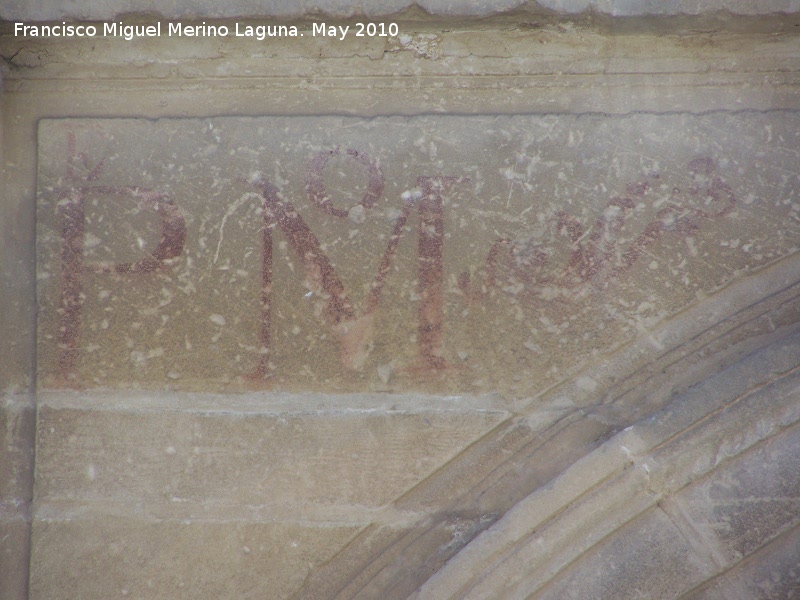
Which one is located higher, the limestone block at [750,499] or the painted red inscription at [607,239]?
the painted red inscription at [607,239]

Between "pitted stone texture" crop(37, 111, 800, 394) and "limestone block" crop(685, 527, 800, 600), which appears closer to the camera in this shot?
"limestone block" crop(685, 527, 800, 600)

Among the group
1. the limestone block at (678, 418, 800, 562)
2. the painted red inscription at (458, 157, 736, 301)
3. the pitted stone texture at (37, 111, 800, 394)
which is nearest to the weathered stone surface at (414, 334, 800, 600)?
the limestone block at (678, 418, 800, 562)

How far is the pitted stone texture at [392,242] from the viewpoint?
1.43 metres

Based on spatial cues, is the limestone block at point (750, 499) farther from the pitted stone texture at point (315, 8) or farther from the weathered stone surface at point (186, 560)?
the pitted stone texture at point (315, 8)

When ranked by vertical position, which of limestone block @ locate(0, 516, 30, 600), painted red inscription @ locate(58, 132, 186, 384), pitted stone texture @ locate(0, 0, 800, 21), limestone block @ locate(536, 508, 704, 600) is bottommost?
limestone block @ locate(0, 516, 30, 600)

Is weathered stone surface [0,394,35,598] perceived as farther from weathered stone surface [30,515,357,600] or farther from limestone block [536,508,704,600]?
limestone block [536,508,704,600]

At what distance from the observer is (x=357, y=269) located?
4.76 ft

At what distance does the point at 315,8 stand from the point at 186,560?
1.28 metres

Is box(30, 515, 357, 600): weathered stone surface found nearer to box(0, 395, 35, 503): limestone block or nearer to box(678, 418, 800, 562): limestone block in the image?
box(0, 395, 35, 503): limestone block

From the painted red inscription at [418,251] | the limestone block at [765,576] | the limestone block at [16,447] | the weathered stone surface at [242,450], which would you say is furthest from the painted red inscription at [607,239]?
the limestone block at [16,447]

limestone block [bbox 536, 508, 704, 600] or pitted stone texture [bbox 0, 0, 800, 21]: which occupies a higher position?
pitted stone texture [bbox 0, 0, 800, 21]

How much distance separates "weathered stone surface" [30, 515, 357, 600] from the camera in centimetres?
140

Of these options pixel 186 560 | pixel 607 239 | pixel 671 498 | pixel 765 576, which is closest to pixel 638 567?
pixel 671 498

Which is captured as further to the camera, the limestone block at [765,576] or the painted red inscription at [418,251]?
the painted red inscription at [418,251]
